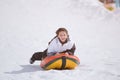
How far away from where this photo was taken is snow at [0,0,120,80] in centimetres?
696

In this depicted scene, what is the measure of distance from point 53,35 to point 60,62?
29.9ft

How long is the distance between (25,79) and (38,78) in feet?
0.75

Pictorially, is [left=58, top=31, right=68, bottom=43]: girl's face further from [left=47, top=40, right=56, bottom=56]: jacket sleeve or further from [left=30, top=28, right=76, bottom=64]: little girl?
[left=47, top=40, right=56, bottom=56]: jacket sleeve

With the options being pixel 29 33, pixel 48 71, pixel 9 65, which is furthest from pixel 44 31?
pixel 48 71

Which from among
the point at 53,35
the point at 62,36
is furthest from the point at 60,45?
the point at 53,35

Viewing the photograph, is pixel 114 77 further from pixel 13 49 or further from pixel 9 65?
pixel 13 49

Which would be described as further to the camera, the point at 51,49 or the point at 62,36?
the point at 51,49

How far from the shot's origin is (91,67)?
7680 millimetres

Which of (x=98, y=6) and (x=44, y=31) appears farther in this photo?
(x=98, y=6)

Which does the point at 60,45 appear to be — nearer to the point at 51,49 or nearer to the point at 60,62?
the point at 51,49

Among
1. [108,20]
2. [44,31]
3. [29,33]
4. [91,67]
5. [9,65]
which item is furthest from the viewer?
[108,20]

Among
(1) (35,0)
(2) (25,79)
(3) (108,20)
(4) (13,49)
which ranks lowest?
(2) (25,79)

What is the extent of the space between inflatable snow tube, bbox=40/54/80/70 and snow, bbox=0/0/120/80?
0.48ft

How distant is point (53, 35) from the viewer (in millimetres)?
16094
